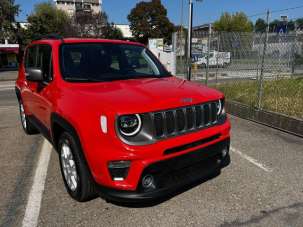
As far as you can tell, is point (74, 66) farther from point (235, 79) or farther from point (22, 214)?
point (235, 79)

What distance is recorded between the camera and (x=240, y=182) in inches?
156

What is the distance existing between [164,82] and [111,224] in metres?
1.74

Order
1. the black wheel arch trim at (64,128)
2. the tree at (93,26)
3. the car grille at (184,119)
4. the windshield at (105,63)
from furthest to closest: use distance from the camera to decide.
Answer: the tree at (93,26), the windshield at (105,63), the black wheel arch trim at (64,128), the car grille at (184,119)

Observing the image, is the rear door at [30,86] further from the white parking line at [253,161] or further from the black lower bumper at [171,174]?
the white parking line at [253,161]

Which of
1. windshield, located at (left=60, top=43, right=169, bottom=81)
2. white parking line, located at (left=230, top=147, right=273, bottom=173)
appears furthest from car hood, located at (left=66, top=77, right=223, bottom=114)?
white parking line, located at (left=230, top=147, right=273, bottom=173)

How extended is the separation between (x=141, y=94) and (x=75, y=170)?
3.64 ft

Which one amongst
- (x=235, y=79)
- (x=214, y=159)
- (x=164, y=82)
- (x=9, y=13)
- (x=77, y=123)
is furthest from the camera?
(x=9, y=13)

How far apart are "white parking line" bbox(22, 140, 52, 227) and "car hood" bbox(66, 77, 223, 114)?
4.37ft

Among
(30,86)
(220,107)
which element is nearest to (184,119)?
(220,107)

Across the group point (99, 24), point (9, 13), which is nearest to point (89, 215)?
point (9, 13)


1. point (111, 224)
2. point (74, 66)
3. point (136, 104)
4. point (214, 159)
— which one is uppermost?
point (74, 66)

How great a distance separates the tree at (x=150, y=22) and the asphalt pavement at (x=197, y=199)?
68048mm

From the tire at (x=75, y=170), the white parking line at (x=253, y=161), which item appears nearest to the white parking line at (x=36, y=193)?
the tire at (x=75, y=170)

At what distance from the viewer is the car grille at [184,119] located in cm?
295
